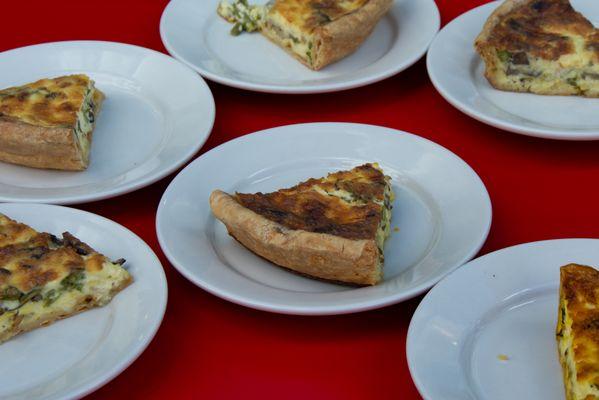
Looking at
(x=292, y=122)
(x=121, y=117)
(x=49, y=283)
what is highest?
(x=49, y=283)

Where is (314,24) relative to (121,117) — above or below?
above

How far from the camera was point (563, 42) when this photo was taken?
4395mm

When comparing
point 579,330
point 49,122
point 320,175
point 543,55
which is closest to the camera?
point 579,330

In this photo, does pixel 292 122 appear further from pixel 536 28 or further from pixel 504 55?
pixel 536 28

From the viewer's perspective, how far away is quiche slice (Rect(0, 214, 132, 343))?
308cm

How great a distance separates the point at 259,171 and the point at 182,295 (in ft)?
2.45

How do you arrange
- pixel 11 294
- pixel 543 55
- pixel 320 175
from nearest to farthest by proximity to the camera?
pixel 11 294 < pixel 320 175 < pixel 543 55

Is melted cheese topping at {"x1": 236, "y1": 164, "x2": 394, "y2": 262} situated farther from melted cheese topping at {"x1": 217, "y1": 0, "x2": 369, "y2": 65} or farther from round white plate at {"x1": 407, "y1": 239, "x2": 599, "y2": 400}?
melted cheese topping at {"x1": 217, "y1": 0, "x2": 369, "y2": 65}

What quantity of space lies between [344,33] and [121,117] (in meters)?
1.23

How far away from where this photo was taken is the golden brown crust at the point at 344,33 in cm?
452

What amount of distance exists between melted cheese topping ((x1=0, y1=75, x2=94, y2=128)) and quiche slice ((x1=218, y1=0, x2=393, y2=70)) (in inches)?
42.6

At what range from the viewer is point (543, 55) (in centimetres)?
432

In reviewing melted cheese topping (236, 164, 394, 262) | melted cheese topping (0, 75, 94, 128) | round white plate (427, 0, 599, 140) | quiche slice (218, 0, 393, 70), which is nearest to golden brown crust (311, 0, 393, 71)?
quiche slice (218, 0, 393, 70)

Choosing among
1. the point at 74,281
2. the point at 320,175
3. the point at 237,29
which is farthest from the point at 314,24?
the point at 74,281
